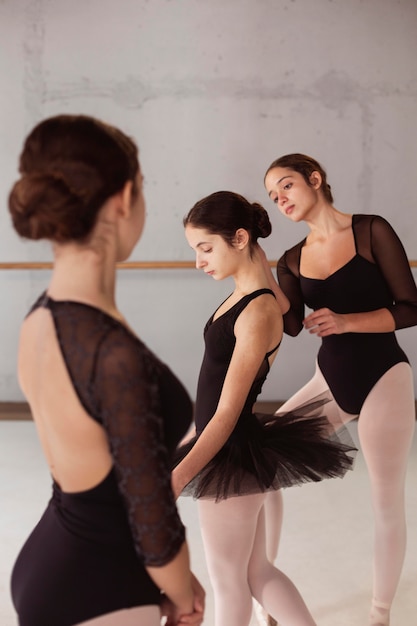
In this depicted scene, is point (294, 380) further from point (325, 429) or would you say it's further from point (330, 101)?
point (325, 429)

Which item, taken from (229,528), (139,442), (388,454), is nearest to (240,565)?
(229,528)

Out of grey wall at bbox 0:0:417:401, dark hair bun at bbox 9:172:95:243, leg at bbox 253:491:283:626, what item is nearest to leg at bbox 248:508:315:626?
leg at bbox 253:491:283:626

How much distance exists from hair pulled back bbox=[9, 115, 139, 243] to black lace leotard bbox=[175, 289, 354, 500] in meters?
0.86

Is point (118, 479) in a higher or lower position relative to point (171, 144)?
lower

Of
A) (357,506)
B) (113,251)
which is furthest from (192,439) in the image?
(357,506)

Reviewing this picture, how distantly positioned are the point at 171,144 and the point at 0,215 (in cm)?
126

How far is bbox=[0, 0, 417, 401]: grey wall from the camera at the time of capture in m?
5.05

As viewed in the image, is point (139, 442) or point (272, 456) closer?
point (139, 442)

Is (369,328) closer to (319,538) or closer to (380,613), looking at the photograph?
(380,613)

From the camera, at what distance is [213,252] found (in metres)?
1.89

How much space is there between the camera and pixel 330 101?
5090mm

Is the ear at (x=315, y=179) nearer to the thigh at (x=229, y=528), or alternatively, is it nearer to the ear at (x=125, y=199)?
the thigh at (x=229, y=528)

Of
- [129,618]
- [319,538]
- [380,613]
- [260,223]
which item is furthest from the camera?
[319,538]

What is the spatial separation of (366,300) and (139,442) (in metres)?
1.52
